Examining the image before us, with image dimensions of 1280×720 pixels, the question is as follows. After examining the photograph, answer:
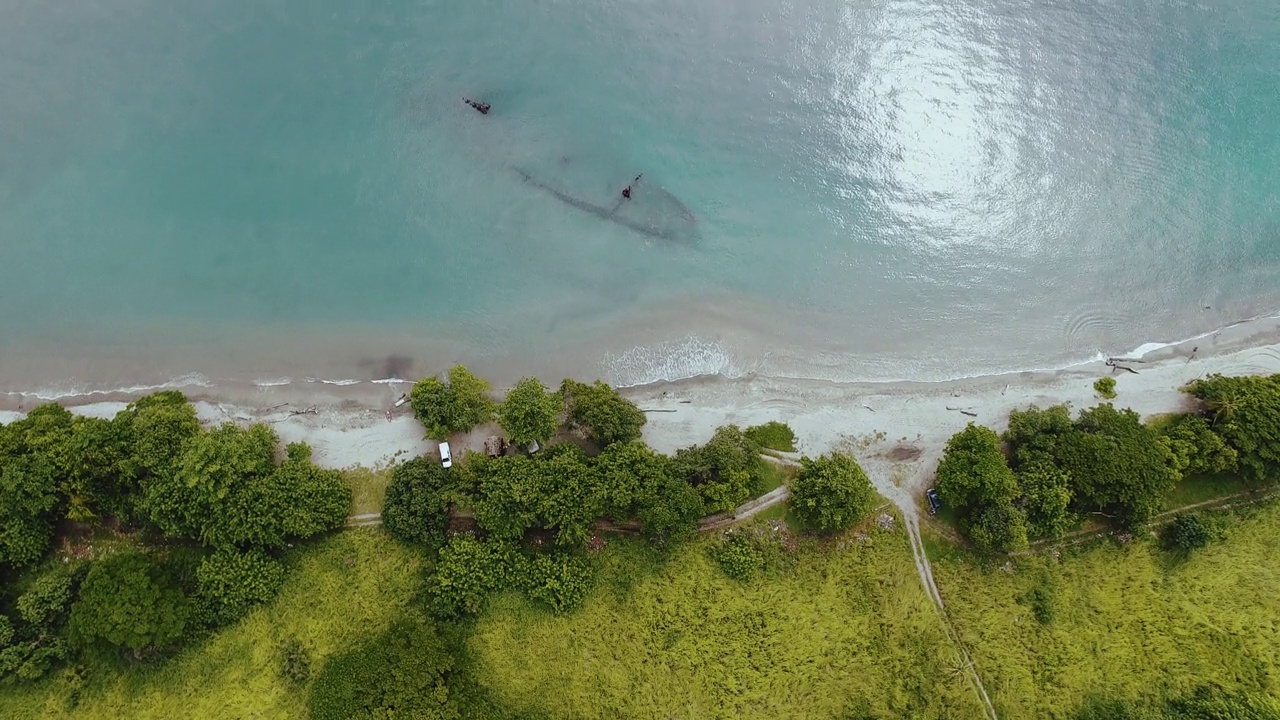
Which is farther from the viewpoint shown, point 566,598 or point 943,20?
point 943,20

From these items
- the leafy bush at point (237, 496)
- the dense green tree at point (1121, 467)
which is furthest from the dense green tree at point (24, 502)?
the dense green tree at point (1121, 467)

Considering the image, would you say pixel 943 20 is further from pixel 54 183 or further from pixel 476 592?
pixel 54 183

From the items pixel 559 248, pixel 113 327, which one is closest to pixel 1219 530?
pixel 559 248

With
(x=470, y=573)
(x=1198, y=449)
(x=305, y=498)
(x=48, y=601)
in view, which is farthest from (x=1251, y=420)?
(x=48, y=601)

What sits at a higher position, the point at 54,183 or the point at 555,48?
the point at 555,48

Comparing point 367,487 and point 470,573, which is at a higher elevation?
point 367,487

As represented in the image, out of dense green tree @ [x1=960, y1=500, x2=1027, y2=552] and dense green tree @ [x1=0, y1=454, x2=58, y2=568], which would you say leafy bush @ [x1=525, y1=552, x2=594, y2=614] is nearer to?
dense green tree @ [x1=960, y1=500, x2=1027, y2=552]

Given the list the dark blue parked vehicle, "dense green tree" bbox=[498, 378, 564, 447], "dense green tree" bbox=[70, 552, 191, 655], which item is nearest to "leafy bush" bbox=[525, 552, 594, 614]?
"dense green tree" bbox=[498, 378, 564, 447]

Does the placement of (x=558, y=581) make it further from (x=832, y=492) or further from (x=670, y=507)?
(x=832, y=492)
